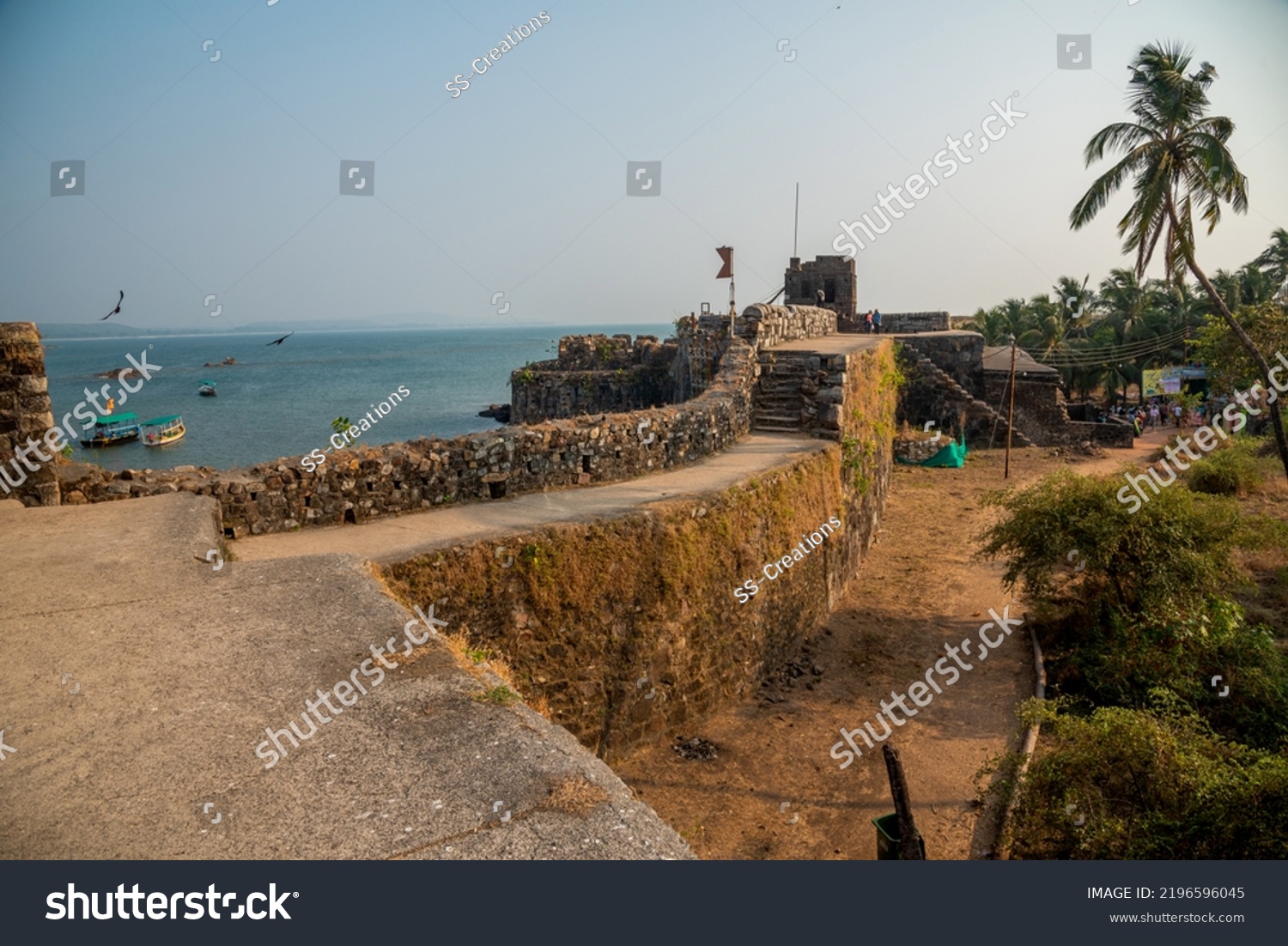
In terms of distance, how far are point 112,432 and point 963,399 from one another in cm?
4034

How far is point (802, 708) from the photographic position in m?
9.91

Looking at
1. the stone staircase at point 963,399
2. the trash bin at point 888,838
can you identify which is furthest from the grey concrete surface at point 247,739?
the stone staircase at point 963,399

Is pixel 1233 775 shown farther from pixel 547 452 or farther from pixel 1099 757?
pixel 547 452

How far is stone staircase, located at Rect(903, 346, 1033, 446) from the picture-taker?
2806cm

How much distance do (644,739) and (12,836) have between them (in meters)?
6.13

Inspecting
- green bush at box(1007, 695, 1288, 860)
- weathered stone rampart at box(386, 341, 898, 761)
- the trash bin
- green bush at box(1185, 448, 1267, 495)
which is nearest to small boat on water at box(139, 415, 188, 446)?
weathered stone rampart at box(386, 341, 898, 761)

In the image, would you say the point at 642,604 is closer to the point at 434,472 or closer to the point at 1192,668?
the point at 434,472

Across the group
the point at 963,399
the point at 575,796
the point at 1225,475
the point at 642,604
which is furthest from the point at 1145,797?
the point at 963,399

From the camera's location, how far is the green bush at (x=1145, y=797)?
5.73 m

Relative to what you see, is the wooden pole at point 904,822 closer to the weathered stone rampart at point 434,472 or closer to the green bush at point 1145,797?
the green bush at point 1145,797

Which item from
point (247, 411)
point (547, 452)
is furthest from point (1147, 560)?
point (247, 411)

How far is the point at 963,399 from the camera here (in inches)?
1115

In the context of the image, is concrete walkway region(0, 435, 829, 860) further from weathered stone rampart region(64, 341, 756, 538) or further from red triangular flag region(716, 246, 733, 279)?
red triangular flag region(716, 246, 733, 279)

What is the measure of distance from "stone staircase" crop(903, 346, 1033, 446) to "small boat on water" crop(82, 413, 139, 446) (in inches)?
1505
